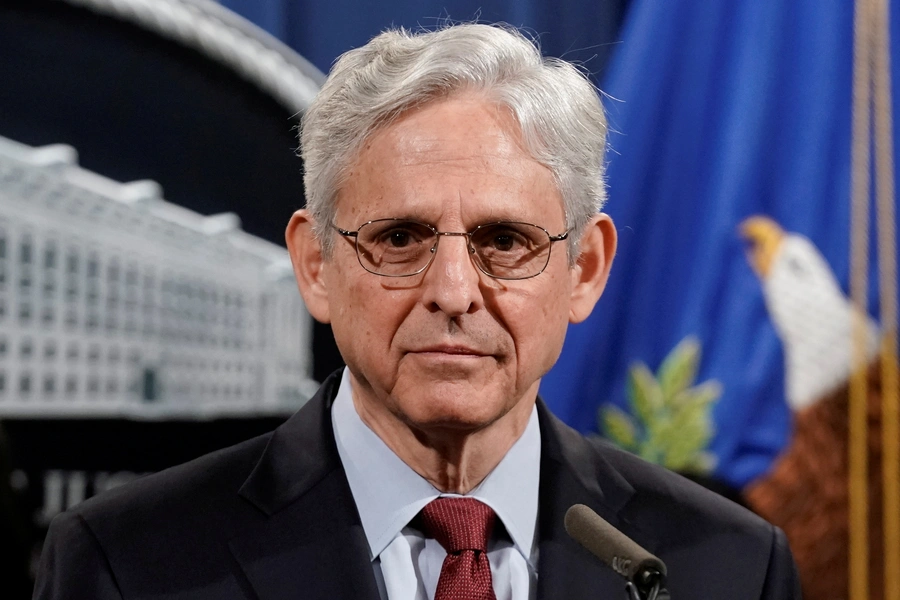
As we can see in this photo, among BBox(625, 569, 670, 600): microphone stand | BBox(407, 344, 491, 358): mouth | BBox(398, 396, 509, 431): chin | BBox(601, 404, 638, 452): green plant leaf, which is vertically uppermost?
BBox(407, 344, 491, 358): mouth

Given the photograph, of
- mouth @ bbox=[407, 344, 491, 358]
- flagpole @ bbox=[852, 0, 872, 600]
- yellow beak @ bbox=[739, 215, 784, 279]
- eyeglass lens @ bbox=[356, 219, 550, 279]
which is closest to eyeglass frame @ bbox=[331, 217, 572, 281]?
eyeglass lens @ bbox=[356, 219, 550, 279]

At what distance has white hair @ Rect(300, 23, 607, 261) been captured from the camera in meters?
1.35

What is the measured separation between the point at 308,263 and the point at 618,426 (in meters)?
1.51

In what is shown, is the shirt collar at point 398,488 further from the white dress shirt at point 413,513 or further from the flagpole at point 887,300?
the flagpole at point 887,300

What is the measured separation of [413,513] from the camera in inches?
55.4

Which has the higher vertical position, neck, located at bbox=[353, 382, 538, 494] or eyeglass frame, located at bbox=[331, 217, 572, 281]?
eyeglass frame, located at bbox=[331, 217, 572, 281]

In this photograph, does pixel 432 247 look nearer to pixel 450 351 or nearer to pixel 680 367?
pixel 450 351

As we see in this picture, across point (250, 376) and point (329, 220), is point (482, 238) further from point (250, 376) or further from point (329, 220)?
point (250, 376)

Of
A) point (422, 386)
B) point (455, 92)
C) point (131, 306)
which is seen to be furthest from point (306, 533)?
point (131, 306)

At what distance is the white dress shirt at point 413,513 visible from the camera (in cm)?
139


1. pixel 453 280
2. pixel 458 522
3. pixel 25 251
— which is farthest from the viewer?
pixel 25 251

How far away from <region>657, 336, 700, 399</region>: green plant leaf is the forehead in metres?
1.50

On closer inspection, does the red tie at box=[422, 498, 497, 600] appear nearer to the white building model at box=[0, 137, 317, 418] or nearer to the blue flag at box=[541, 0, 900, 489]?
the white building model at box=[0, 137, 317, 418]

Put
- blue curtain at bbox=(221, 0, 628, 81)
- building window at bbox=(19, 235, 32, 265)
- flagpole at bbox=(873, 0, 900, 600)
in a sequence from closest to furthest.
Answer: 1. building window at bbox=(19, 235, 32, 265)
2. blue curtain at bbox=(221, 0, 628, 81)
3. flagpole at bbox=(873, 0, 900, 600)
